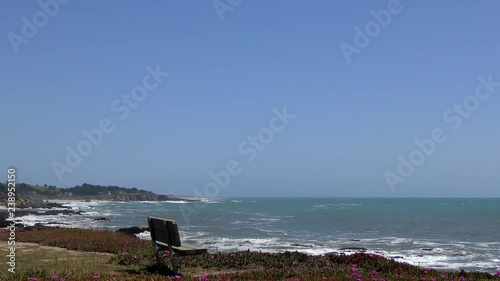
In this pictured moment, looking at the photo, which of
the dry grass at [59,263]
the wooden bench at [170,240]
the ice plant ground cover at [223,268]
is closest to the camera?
the ice plant ground cover at [223,268]

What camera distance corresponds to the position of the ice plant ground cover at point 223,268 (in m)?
10.4

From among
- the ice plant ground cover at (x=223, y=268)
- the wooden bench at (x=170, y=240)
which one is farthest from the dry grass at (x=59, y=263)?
the wooden bench at (x=170, y=240)

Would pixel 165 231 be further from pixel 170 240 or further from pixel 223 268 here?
pixel 223 268

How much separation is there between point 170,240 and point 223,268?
2.33 meters

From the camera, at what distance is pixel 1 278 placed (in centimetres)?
923

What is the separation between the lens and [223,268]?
13.0m

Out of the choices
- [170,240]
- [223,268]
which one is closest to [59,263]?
[170,240]

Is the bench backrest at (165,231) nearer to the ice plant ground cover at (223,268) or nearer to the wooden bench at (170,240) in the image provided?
the wooden bench at (170,240)

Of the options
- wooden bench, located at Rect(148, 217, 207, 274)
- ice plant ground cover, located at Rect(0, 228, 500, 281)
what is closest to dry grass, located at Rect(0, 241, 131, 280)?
ice plant ground cover, located at Rect(0, 228, 500, 281)

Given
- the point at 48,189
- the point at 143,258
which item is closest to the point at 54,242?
the point at 143,258

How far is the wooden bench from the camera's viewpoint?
11023mm

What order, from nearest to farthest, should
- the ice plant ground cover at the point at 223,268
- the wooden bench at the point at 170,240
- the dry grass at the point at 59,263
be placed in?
the ice plant ground cover at the point at 223,268
the dry grass at the point at 59,263
the wooden bench at the point at 170,240

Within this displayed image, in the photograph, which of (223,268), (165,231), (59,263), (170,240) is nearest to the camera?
(170,240)

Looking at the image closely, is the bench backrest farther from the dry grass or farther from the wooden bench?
the dry grass
